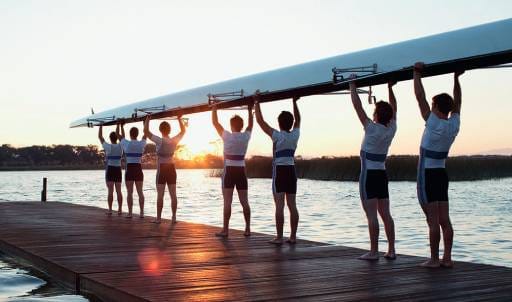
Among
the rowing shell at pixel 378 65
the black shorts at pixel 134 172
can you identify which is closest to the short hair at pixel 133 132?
the black shorts at pixel 134 172

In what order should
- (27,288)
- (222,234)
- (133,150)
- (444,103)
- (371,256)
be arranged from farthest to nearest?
(133,150) → (222,234) → (27,288) → (371,256) → (444,103)

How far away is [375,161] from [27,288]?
3985 millimetres

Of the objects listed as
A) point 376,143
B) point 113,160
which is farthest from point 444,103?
point 113,160

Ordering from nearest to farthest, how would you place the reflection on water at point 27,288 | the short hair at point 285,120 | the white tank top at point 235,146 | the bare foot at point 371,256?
1. the reflection on water at point 27,288
2. the bare foot at point 371,256
3. the short hair at point 285,120
4. the white tank top at point 235,146

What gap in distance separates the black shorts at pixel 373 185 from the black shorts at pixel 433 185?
0.56 m

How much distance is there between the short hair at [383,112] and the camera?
21.0 ft

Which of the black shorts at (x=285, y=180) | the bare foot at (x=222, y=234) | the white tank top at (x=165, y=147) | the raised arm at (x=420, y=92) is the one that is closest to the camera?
the raised arm at (x=420, y=92)

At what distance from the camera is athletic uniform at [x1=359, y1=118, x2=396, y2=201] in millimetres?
6461

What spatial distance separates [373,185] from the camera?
258 inches

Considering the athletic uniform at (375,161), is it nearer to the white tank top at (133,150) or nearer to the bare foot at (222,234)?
the bare foot at (222,234)

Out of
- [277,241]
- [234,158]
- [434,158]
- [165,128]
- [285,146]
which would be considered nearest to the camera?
[434,158]

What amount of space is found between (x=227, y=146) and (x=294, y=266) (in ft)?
8.61

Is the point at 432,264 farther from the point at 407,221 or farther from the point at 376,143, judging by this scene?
the point at 407,221

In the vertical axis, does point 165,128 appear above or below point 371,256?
above
